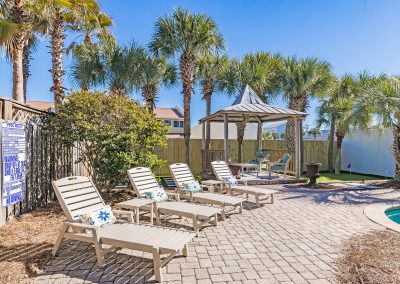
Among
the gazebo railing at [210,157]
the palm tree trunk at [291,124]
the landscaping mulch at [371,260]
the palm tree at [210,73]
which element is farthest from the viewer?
the palm tree at [210,73]

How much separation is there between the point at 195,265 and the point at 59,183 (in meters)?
2.45

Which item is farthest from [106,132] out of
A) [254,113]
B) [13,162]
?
[254,113]

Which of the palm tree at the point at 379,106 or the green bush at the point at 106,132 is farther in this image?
the palm tree at the point at 379,106

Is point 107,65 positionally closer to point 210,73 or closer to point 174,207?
point 210,73

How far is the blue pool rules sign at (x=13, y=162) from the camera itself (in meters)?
5.54

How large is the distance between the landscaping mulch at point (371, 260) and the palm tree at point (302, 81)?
485 inches

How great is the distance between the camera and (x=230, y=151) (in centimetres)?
1898

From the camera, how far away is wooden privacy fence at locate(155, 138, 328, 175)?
57.3 feet

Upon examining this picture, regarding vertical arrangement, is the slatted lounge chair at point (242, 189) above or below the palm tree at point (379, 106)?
below

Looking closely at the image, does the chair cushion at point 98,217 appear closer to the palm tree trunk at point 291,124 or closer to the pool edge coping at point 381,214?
the pool edge coping at point 381,214

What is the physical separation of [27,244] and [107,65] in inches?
423

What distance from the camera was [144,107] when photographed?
9188mm

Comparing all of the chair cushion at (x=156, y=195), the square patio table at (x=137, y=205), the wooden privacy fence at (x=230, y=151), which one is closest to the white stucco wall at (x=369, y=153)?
the wooden privacy fence at (x=230, y=151)

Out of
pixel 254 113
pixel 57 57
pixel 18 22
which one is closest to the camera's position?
pixel 18 22
